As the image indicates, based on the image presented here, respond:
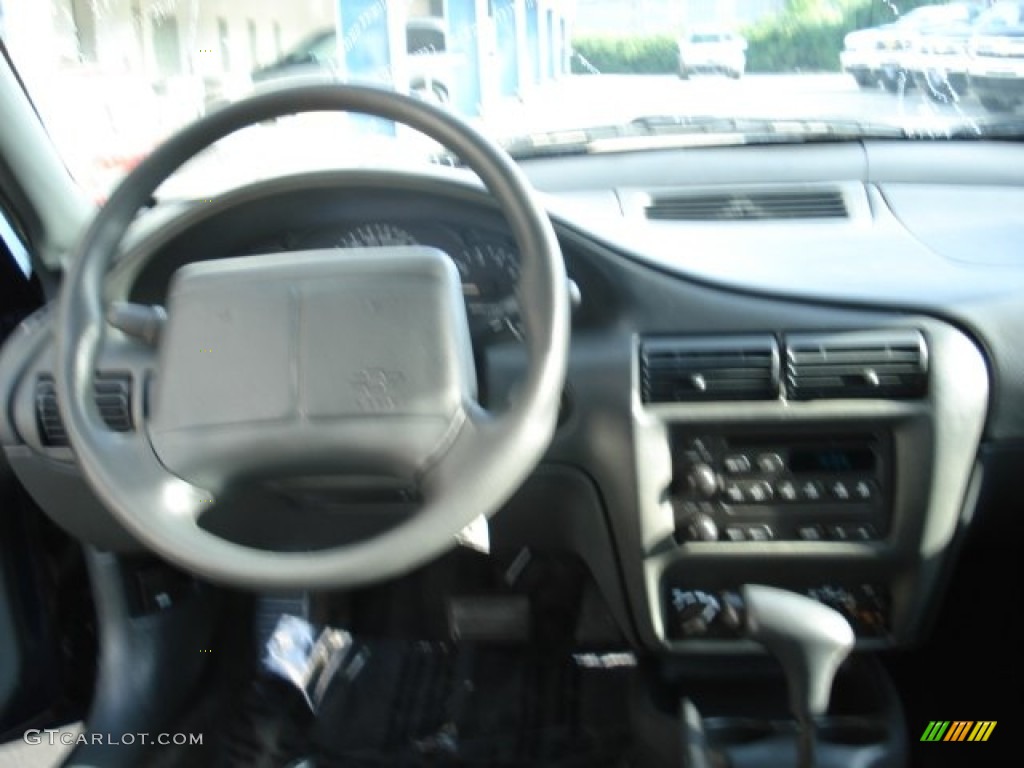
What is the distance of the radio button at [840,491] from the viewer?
6.44ft

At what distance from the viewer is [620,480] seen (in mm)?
1940

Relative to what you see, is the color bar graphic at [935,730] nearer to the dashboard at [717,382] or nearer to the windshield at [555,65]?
the dashboard at [717,382]

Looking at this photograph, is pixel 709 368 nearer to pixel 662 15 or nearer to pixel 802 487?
pixel 802 487

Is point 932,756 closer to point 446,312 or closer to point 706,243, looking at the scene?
point 706,243

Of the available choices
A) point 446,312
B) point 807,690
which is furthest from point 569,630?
point 446,312

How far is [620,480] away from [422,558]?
23.8 inches

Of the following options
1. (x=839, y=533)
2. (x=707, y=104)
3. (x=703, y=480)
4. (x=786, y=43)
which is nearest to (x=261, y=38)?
(x=707, y=104)

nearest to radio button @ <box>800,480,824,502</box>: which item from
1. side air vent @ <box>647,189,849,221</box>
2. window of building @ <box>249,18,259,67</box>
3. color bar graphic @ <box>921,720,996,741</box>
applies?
side air vent @ <box>647,189,849,221</box>

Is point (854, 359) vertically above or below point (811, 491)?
above

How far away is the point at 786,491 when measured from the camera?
196 cm

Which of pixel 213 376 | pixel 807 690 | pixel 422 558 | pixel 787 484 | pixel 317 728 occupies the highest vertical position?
pixel 213 376

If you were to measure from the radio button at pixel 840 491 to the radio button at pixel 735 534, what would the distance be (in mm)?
155

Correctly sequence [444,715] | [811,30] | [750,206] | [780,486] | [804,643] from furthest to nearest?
[444,715], [750,206], [811,30], [780,486], [804,643]

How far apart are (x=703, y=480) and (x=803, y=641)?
32cm
